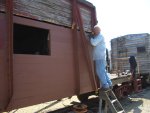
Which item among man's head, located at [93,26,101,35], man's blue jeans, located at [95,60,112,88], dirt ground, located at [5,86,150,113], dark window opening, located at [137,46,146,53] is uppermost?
man's head, located at [93,26,101,35]

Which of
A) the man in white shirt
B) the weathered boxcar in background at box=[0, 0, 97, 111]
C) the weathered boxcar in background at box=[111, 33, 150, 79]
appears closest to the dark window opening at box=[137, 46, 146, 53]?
the weathered boxcar in background at box=[111, 33, 150, 79]

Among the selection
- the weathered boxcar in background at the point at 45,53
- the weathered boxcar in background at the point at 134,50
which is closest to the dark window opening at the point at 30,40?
the weathered boxcar in background at the point at 45,53

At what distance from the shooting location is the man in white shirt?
6.79 m

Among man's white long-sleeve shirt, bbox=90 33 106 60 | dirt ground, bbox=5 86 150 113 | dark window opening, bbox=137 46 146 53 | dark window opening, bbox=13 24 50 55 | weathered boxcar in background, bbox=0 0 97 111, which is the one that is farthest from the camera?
dark window opening, bbox=137 46 146 53

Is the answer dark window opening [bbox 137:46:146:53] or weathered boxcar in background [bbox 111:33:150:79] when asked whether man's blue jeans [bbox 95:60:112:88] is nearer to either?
weathered boxcar in background [bbox 111:33:150:79]

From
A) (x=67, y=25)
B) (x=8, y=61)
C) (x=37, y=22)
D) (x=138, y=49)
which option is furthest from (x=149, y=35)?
(x=8, y=61)

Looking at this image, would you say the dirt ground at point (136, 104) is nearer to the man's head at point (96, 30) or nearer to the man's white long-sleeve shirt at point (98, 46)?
the man's white long-sleeve shirt at point (98, 46)

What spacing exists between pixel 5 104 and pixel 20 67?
0.76 m

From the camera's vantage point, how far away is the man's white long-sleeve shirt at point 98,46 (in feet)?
22.2

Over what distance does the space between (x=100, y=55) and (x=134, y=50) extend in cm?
1086

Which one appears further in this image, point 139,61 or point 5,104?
point 139,61

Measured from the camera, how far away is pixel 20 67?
15.6ft

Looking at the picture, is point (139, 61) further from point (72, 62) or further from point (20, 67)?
point (20, 67)

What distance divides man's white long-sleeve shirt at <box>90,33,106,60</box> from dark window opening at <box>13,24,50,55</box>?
1379 millimetres
